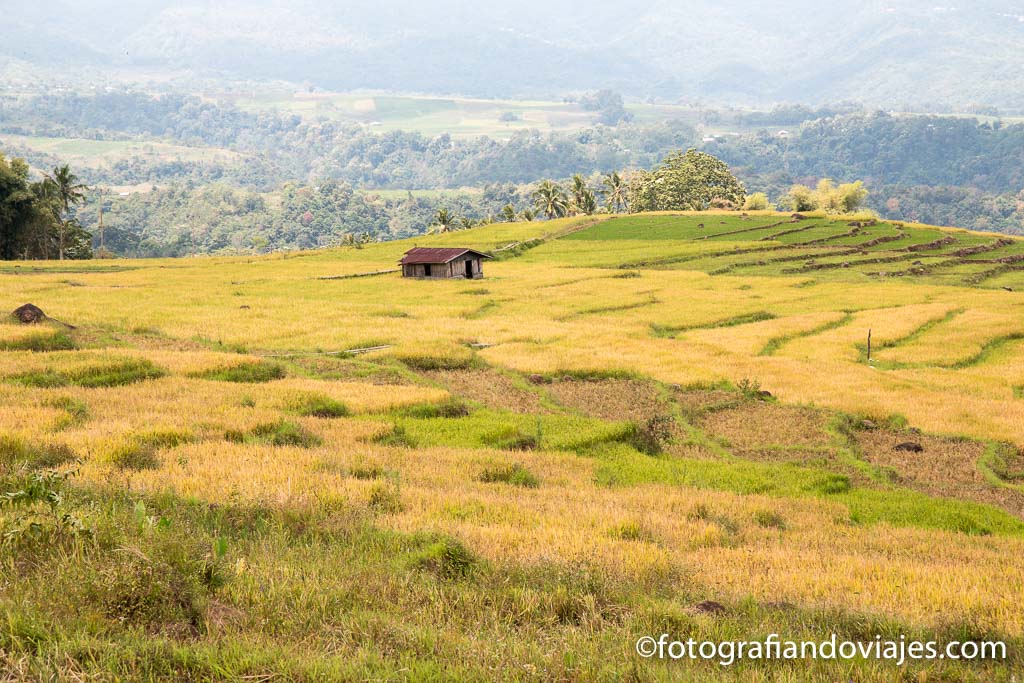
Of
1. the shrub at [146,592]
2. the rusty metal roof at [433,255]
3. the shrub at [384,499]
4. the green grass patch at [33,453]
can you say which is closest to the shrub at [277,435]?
the green grass patch at [33,453]

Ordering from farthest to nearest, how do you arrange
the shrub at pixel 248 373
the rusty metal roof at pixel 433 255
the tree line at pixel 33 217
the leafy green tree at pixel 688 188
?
1. the leafy green tree at pixel 688 188
2. the tree line at pixel 33 217
3. the rusty metal roof at pixel 433 255
4. the shrub at pixel 248 373

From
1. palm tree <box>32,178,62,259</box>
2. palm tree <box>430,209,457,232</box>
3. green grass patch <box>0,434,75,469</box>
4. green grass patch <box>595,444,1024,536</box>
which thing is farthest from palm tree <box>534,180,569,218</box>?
green grass patch <box>0,434,75,469</box>

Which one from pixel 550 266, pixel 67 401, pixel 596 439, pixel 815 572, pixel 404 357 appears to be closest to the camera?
pixel 815 572

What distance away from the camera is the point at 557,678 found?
18.1 ft

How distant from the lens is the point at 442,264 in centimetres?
6391

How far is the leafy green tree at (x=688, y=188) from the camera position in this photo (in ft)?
448

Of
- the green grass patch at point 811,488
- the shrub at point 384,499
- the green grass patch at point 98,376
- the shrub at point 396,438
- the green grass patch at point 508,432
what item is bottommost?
the green grass patch at point 811,488

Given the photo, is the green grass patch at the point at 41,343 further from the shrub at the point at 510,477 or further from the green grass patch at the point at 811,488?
the green grass patch at the point at 811,488

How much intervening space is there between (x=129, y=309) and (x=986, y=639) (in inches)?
1591

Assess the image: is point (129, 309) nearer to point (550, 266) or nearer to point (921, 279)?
point (550, 266)

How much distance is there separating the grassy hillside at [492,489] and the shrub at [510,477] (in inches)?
2.9

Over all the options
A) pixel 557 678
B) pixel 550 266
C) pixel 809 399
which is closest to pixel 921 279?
pixel 550 266

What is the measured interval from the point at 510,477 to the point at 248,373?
44.5 feet

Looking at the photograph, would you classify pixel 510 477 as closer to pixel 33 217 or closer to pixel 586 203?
pixel 33 217
